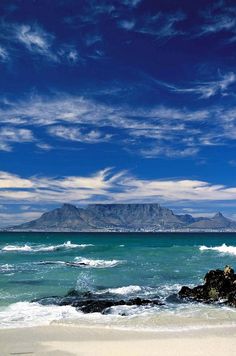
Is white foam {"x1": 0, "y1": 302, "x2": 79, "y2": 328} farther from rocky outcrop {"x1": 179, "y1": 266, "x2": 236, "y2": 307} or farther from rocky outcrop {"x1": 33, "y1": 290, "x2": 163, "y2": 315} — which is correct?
rocky outcrop {"x1": 179, "y1": 266, "x2": 236, "y2": 307}

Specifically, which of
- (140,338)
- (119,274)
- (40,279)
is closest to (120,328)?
(140,338)

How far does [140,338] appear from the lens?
1393 cm

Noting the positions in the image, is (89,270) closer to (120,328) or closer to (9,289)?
(9,289)

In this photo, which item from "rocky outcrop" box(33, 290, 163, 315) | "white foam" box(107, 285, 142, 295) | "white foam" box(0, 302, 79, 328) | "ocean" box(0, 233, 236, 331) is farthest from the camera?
"white foam" box(107, 285, 142, 295)

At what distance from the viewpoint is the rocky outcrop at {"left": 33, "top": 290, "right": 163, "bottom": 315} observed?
19.3m

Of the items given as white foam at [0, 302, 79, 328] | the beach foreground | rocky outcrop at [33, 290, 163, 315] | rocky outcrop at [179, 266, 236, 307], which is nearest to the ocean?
white foam at [0, 302, 79, 328]

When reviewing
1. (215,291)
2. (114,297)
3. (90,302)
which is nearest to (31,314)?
(90,302)

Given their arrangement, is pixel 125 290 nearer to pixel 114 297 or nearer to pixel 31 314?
pixel 114 297

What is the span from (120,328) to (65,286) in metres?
12.9

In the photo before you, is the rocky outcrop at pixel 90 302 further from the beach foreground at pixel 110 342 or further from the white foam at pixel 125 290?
the beach foreground at pixel 110 342

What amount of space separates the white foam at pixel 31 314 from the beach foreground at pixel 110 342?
1148 mm

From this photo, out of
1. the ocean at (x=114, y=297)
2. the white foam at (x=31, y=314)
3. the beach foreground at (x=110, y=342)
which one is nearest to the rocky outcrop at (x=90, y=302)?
the ocean at (x=114, y=297)

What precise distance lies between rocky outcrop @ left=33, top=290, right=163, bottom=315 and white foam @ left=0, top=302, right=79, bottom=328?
0.72m

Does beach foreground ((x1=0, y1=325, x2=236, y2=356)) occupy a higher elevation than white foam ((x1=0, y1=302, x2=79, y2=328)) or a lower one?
lower
